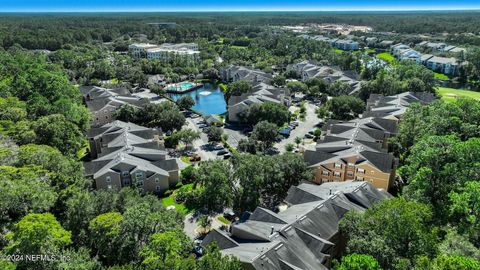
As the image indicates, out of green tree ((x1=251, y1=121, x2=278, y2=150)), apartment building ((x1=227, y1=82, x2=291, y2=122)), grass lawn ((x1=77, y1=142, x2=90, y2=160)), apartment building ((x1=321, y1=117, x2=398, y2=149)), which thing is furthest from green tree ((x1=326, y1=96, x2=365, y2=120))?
grass lawn ((x1=77, y1=142, x2=90, y2=160))

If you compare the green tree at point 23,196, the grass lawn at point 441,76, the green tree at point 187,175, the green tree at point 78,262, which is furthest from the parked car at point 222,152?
the grass lawn at point 441,76

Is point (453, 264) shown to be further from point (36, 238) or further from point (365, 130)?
point (365, 130)

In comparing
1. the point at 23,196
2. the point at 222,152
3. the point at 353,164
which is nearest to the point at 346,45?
the point at 222,152

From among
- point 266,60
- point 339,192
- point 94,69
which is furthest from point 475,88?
point 94,69

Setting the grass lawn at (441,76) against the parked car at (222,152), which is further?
the grass lawn at (441,76)

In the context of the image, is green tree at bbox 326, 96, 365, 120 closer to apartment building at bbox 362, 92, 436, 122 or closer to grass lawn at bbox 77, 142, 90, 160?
apartment building at bbox 362, 92, 436, 122

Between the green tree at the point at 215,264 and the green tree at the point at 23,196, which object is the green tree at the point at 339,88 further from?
the green tree at the point at 215,264
